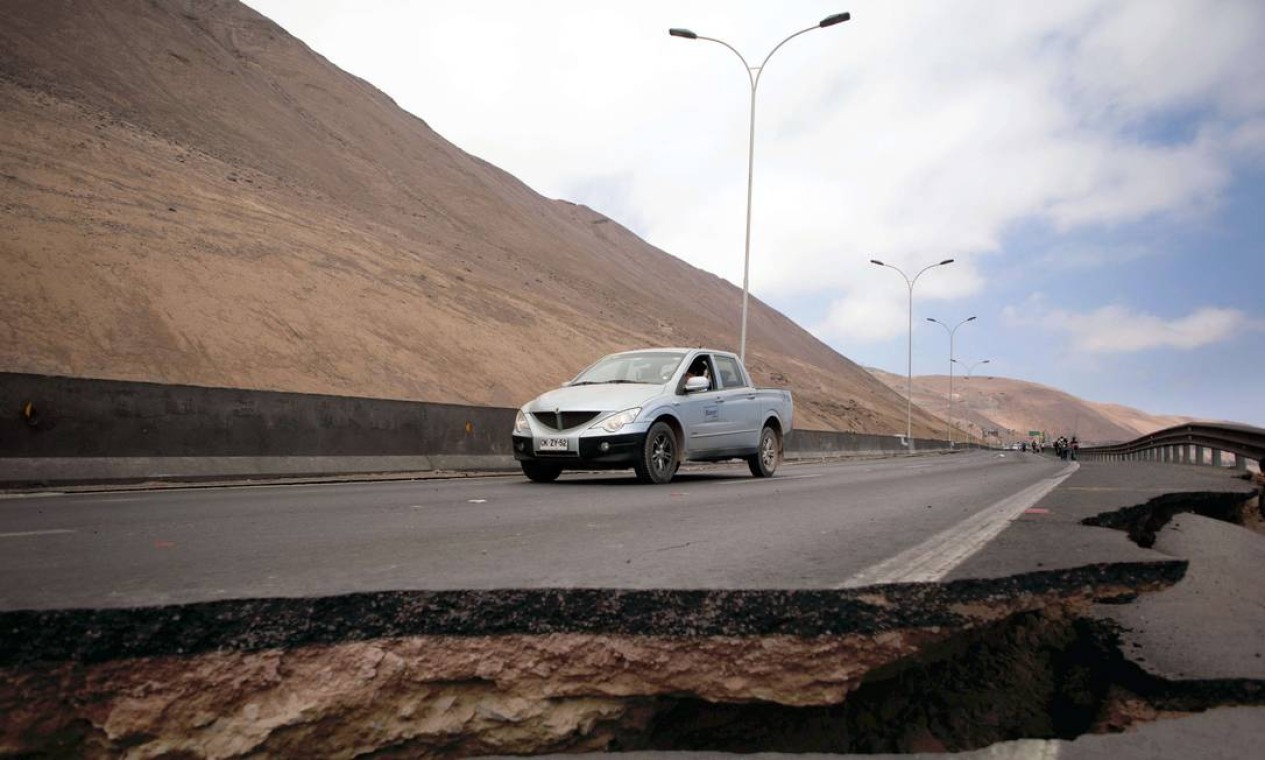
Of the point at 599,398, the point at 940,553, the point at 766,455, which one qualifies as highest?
the point at 599,398

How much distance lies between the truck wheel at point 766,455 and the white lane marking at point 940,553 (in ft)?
17.8

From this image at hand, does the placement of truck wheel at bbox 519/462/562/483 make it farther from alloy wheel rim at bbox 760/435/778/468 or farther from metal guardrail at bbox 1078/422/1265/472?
metal guardrail at bbox 1078/422/1265/472

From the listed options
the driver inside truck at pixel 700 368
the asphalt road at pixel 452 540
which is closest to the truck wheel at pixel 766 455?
the driver inside truck at pixel 700 368

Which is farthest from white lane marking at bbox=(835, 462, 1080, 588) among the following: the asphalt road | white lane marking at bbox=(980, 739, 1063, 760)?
white lane marking at bbox=(980, 739, 1063, 760)

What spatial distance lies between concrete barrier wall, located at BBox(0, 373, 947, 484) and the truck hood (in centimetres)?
292

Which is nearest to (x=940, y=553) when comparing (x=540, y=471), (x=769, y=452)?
(x=540, y=471)

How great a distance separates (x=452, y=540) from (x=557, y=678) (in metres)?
2.18

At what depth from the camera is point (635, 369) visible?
1086 centimetres

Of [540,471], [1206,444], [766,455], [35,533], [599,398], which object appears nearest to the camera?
[35,533]

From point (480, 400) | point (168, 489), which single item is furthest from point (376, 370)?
point (168, 489)

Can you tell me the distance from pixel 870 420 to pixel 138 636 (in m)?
65.8

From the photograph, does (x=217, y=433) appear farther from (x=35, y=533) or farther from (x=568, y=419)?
(x=35, y=533)

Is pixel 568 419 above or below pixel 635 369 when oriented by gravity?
below

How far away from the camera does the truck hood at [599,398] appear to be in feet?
31.5
